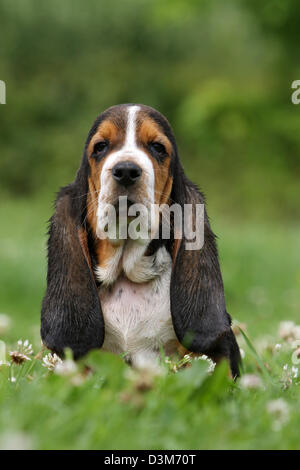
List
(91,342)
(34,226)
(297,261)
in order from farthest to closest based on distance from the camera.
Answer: (34,226), (297,261), (91,342)

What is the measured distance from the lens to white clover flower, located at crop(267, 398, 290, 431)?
2369 millimetres

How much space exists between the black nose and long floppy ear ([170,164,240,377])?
42cm

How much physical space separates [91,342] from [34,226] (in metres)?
11.2

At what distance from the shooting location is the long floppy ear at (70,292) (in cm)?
319

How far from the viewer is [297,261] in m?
10.2

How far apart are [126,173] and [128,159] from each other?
73 mm

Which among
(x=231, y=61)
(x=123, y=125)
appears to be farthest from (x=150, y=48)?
(x=123, y=125)

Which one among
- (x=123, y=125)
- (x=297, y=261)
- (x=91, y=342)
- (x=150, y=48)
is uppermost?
(x=150, y=48)

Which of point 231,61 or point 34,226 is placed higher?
point 231,61

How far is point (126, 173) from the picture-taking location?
3002 mm

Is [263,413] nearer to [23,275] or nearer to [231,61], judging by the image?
[23,275]

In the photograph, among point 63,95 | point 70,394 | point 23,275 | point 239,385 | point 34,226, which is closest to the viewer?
point 70,394

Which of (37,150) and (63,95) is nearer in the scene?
(37,150)

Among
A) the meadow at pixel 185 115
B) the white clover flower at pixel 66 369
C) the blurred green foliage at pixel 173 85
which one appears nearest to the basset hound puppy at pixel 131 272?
the white clover flower at pixel 66 369
